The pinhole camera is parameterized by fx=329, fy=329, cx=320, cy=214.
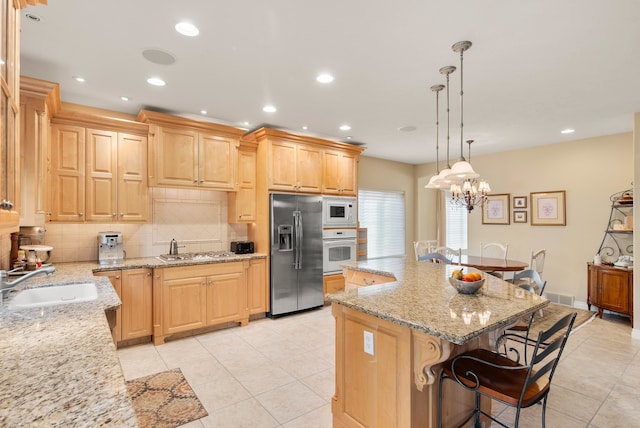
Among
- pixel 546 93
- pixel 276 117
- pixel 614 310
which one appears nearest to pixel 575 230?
pixel 614 310

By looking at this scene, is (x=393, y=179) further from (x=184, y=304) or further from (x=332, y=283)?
(x=184, y=304)

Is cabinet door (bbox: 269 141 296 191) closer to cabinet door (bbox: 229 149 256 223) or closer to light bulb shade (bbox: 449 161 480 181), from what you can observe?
cabinet door (bbox: 229 149 256 223)

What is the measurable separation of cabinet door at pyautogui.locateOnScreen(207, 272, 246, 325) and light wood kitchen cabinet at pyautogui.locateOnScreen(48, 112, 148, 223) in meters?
1.12

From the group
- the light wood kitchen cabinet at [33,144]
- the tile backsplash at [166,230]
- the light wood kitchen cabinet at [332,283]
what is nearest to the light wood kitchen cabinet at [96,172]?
the tile backsplash at [166,230]

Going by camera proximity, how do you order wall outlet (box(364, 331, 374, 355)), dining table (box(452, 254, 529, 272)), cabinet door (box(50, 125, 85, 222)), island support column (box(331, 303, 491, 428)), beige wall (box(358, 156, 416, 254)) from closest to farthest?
island support column (box(331, 303, 491, 428)), wall outlet (box(364, 331, 374, 355)), cabinet door (box(50, 125, 85, 222)), dining table (box(452, 254, 529, 272)), beige wall (box(358, 156, 416, 254))

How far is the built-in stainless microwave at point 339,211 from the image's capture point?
4.85m

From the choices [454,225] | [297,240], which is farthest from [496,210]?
[297,240]

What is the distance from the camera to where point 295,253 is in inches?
176

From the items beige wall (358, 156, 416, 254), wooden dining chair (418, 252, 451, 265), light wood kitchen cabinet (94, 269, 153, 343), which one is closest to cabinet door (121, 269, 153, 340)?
light wood kitchen cabinet (94, 269, 153, 343)

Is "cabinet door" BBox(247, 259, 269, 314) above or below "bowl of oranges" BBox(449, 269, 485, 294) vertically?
below

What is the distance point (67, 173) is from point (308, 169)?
109 inches

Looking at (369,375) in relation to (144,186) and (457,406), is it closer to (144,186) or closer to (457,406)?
(457,406)

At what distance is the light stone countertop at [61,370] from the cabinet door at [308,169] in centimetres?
308

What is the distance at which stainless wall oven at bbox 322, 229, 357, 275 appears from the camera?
190 inches
